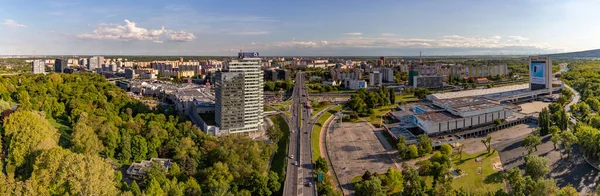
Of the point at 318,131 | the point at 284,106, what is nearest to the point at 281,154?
the point at 318,131

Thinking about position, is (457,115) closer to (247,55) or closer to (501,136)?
(501,136)

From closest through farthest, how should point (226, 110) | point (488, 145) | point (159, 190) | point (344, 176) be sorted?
point (159, 190)
point (344, 176)
point (488, 145)
point (226, 110)

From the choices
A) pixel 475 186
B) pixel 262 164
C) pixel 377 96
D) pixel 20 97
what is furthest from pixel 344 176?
pixel 20 97

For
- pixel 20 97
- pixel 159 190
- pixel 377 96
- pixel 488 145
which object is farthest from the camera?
pixel 377 96

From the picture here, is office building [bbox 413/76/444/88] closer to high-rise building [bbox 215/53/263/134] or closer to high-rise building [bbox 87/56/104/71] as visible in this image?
high-rise building [bbox 215/53/263/134]

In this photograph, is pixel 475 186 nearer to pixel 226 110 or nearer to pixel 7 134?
pixel 226 110

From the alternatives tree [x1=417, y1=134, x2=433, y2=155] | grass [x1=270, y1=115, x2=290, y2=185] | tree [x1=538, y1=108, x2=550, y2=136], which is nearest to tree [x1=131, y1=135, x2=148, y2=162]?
grass [x1=270, y1=115, x2=290, y2=185]
